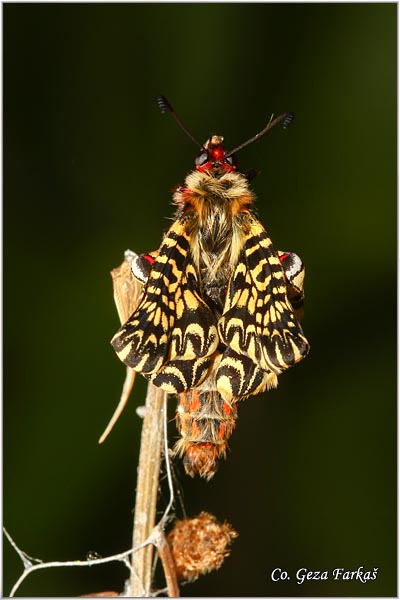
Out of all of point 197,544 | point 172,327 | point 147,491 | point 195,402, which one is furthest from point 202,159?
point 197,544

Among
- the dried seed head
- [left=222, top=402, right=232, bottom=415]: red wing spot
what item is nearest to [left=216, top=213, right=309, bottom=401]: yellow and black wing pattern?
[left=222, top=402, right=232, bottom=415]: red wing spot

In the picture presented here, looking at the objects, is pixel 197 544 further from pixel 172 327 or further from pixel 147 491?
pixel 172 327

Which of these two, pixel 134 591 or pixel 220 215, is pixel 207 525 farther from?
pixel 220 215

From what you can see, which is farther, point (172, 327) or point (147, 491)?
point (147, 491)

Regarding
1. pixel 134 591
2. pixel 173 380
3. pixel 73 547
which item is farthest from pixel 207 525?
pixel 73 547

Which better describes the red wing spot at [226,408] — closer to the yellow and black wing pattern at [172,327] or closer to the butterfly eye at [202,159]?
the yellow and black wing pattern at [172,327]

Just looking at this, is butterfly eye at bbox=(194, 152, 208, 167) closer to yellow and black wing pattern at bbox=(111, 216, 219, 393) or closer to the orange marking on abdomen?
yellow and black wing pattern at bbox=(111, 216, 219, 393)
